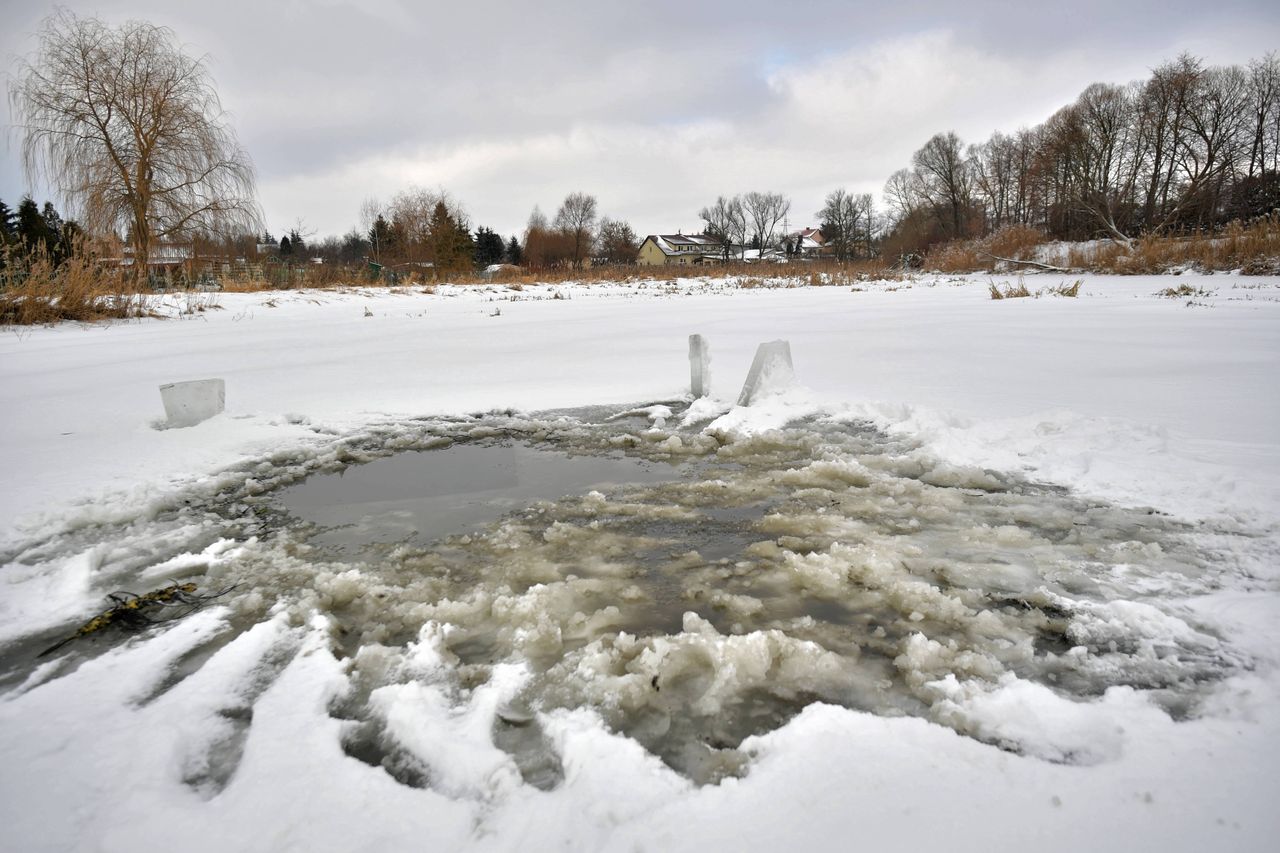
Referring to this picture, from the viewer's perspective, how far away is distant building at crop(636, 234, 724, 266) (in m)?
78.2

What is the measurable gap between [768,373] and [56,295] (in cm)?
900

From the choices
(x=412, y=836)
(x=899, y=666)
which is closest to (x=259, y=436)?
(x=412, y=836)

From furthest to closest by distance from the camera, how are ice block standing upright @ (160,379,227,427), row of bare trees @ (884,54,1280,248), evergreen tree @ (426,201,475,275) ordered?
evergreen tree @ (426,201,475,275) < row of bare trees @ (884,54,1280,248) < ice block standing upright @ (160,379,227,427)

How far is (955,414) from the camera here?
9.87ft

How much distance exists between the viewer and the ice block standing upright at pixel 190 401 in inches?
124

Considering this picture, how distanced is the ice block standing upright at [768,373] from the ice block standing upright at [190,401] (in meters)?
2.89

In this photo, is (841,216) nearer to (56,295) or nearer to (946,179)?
(946,179)

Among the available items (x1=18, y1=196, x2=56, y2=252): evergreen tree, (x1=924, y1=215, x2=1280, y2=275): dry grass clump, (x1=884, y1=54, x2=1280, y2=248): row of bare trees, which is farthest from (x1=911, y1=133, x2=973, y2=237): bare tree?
(x1=18, y1=196, x2=56, y2=252): evergreen tree

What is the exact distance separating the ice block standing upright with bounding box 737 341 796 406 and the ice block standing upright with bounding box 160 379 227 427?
2885 millimetres

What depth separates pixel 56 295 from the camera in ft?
24.8

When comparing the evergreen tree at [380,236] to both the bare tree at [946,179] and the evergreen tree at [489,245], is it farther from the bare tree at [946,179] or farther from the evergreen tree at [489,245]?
the bare tree at [946,179]

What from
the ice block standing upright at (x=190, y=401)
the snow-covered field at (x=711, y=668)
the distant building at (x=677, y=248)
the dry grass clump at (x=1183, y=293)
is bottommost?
the snow-covered field at (x=711, y=668)

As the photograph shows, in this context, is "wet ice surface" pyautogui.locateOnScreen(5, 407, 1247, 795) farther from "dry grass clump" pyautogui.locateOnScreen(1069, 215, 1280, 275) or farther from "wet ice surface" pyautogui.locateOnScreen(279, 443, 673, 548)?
"dry grass clump" pyautogui.locateOnScreen(1069, 215, 1280, 275)

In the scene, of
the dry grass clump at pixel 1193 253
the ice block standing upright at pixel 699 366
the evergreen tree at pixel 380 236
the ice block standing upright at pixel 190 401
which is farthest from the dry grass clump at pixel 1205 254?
the evergreen tree at pixel 380 236
